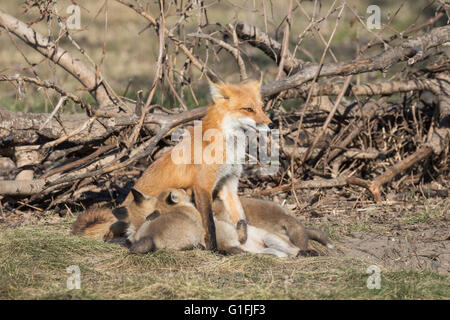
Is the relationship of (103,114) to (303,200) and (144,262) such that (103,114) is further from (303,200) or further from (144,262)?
(303,200)

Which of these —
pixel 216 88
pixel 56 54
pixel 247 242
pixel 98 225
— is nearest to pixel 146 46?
pixel 56 54

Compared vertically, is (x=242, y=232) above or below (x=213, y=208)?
below

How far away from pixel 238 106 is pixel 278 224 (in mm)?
1317

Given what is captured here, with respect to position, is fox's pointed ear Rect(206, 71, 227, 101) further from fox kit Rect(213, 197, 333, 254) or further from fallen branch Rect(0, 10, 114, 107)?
fallen branch Rect(0, 10, 114, 107)

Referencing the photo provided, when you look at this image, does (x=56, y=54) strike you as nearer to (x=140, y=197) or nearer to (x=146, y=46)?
(x=140, y=197)

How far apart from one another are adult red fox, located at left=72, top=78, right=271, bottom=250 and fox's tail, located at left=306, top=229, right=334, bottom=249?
0.75 meters

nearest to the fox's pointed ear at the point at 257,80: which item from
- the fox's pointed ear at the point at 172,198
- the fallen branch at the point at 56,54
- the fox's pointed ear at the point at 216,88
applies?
the fox's pointed ear at the point at 216,88

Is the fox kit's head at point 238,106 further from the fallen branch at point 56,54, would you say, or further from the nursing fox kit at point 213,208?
the fallen branch at point 56,54

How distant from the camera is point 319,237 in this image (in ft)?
18.6

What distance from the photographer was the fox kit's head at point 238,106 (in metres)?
5.66

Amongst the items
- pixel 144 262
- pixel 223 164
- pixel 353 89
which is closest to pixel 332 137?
pixel 353 89

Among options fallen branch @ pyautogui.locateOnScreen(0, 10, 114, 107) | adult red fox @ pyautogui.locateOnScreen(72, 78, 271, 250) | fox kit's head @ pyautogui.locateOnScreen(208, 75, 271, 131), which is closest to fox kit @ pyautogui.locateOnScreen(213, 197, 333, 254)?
adult red fox @ pyautogui.locateOnScreen(72, 78, 271, 250)

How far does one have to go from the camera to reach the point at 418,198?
24.1 feet
